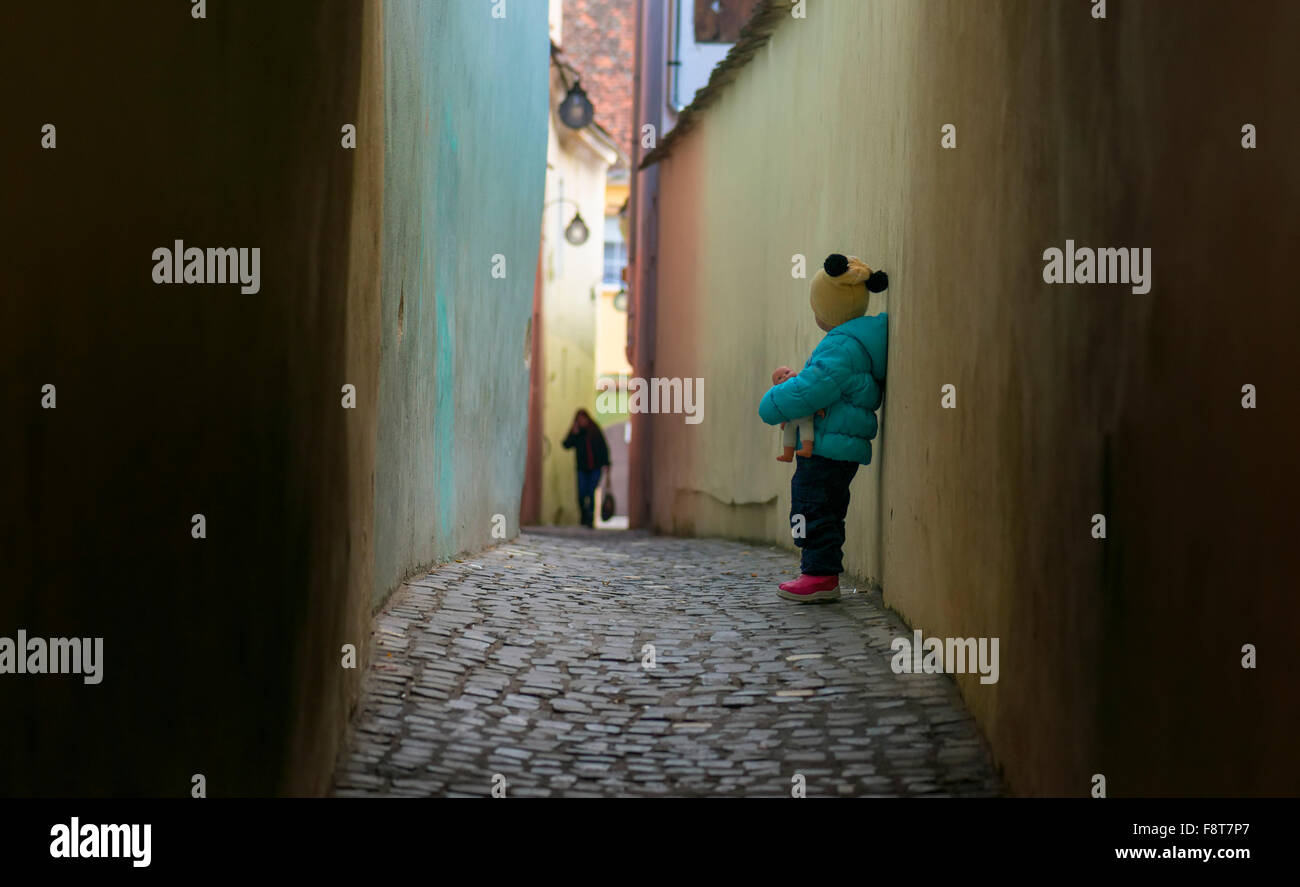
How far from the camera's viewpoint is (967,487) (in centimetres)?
500

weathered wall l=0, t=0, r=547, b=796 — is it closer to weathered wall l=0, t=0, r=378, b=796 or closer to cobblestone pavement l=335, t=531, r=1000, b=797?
weathered wall l=0, t=0, r=378, b=796

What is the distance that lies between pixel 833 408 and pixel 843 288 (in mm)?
612

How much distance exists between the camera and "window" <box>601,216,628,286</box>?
29.3 m

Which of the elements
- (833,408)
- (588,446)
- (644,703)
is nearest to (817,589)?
(833,408)

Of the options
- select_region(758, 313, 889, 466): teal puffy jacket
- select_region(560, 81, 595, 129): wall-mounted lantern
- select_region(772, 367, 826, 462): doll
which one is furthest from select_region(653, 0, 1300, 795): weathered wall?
select_region(560, 81, 595, 129): wall-mounted lantern

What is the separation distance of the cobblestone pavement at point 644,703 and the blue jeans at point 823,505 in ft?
0.85

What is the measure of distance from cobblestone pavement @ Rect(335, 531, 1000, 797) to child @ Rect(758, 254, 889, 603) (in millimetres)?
306

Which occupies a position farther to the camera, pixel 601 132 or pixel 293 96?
pixel 601 132

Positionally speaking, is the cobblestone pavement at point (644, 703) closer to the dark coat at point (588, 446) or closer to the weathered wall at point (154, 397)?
the weathered wall at point (154, 397)
